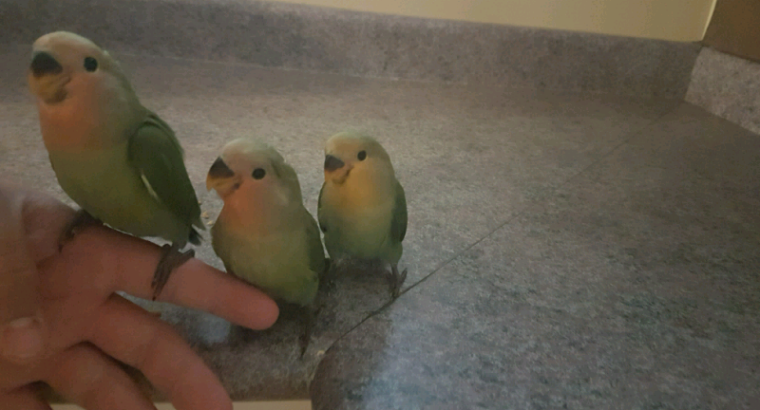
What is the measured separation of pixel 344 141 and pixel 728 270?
0.46 metres

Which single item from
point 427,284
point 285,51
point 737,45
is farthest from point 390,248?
point 737,45

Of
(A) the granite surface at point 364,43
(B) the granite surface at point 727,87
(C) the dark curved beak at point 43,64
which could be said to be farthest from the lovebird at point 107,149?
(B) the granite surface at point 727,87

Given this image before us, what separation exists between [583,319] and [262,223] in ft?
1.01

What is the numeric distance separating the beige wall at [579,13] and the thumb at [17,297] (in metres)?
0.77

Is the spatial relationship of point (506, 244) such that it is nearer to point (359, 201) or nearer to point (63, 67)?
point (359, 201)

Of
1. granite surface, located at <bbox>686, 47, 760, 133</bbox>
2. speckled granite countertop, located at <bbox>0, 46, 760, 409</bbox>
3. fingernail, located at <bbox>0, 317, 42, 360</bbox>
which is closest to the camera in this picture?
fingernail, located at <bbox>0, 317, 42, 360</bbox>

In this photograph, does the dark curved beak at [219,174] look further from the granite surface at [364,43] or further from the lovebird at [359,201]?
the granite surface at [364,43]

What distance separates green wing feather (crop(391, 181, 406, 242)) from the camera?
44 cm

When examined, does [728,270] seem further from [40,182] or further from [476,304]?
[40,182]

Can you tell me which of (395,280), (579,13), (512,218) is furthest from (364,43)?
(395,280)

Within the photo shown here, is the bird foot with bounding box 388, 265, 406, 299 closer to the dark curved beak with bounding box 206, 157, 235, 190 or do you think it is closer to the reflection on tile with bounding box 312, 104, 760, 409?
the reflection on tile with bounding box 312, 104, 760, 409

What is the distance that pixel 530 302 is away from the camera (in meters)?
0.48

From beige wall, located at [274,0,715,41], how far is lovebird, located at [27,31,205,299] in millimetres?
689

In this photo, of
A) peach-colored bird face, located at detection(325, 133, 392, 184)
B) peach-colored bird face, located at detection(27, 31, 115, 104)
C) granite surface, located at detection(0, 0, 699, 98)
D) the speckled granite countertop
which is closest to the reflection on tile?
the speckled granite countertop
